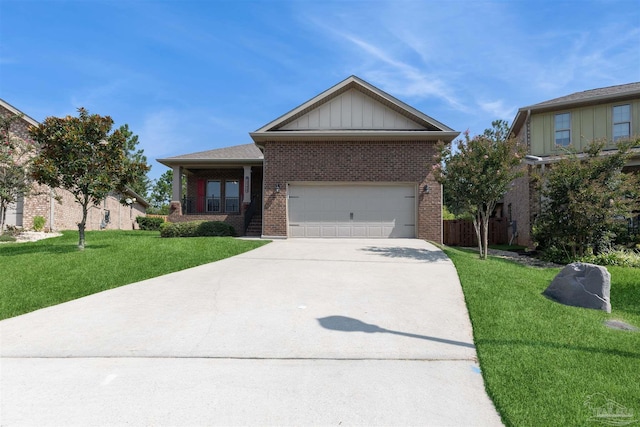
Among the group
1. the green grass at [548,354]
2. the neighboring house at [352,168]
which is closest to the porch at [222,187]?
the neighboring house at [352,168]

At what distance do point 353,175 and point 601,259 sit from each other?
8.58 m

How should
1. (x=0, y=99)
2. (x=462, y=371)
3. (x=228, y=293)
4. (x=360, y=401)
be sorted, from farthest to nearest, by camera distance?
(x=0, y=99), (x=228, y=293), (x=462, y=371), (x=360, y=401)

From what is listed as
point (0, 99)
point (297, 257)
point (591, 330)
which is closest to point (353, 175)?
point (297, 257)

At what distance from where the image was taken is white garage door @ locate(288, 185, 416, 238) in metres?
14.3

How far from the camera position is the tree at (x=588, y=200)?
408 inches

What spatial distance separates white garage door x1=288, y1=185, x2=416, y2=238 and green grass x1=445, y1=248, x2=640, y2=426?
7.34 m

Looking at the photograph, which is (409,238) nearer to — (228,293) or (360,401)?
(228,293)

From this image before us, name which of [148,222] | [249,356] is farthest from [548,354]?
[148,222]

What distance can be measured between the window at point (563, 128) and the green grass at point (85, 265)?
14.4 metres

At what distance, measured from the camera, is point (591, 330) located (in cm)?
476

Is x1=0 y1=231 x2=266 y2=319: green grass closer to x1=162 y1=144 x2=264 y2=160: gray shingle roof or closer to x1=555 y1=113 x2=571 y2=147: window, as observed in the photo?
x1=162 y1=144 x2=264 y2=160: gray shingle roof

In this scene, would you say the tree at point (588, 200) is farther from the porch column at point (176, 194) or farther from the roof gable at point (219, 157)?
the porch column at point (176, 194)

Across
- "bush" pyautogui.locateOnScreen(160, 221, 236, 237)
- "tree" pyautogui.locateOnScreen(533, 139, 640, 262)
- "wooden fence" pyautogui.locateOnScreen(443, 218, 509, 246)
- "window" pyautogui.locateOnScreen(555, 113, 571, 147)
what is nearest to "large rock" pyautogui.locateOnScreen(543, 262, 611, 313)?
"tree" pyautogui.locateOnScreen(533, 139, 640, 262)

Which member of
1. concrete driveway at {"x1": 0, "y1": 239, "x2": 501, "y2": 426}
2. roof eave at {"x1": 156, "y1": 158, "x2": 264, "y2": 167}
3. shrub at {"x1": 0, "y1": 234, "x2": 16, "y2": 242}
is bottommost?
concrete driveway at {"x1": 0, "y1": 239, "x2": 501, "y2": 426}
